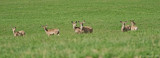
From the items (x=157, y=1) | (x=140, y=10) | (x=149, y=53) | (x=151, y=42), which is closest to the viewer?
(x=149, y=53)

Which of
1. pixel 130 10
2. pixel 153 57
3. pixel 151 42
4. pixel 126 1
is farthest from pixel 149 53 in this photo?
pixel 126 1

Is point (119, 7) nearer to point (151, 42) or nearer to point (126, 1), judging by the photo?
point (126, 1)

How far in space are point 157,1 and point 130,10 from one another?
13.3 metres

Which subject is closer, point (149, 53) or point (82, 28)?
point (149, 53)

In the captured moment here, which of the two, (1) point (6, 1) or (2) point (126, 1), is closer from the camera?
(2) point (126, 1)

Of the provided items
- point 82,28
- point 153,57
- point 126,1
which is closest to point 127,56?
point 153,57

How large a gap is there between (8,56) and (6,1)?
184ft

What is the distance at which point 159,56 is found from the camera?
5.97m

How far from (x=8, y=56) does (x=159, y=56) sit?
3560 mm

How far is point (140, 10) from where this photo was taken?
44.0 m

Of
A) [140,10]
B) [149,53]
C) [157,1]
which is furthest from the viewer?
[157,1]

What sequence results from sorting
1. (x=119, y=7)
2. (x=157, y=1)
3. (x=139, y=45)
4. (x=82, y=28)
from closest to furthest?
(x=139, y=45) → (x=82, y=28) → (x=119, y=7) → (x=157, y=1)

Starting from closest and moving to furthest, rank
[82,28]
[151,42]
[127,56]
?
[127,56] < [151,42] < [82,28]

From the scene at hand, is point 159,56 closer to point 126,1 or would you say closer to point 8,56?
point 8,56
